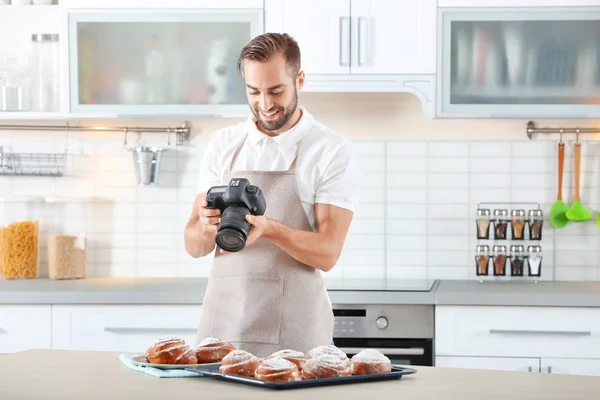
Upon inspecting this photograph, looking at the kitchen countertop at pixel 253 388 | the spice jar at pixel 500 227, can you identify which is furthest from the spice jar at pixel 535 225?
the kitchen countertop at pixel 253 388

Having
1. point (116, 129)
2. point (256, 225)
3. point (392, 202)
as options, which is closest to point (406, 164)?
point (392, 202)

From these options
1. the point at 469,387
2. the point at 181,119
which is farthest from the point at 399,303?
the point at 469,387

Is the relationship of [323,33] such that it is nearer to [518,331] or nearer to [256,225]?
[518,331]

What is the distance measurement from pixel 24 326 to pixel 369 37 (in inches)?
68.4

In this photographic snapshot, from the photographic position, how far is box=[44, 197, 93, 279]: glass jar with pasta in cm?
385

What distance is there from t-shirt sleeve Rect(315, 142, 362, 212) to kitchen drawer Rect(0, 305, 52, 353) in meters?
1.49

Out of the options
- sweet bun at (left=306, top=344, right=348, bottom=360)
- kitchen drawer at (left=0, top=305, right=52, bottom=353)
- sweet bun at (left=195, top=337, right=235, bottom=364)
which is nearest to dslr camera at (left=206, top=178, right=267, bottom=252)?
sweet bun at (left=195, top=337, right=235, bottom=364)

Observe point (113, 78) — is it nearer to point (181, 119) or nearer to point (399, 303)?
point (181, 119)

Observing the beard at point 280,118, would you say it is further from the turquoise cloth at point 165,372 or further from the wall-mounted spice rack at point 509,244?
the wall-mounted spice rack at point 509,244

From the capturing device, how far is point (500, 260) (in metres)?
3.85

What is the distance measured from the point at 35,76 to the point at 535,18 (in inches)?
80.8

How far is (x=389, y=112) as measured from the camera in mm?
3990

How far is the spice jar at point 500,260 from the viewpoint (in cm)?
384

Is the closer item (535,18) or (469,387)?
(469,387)
